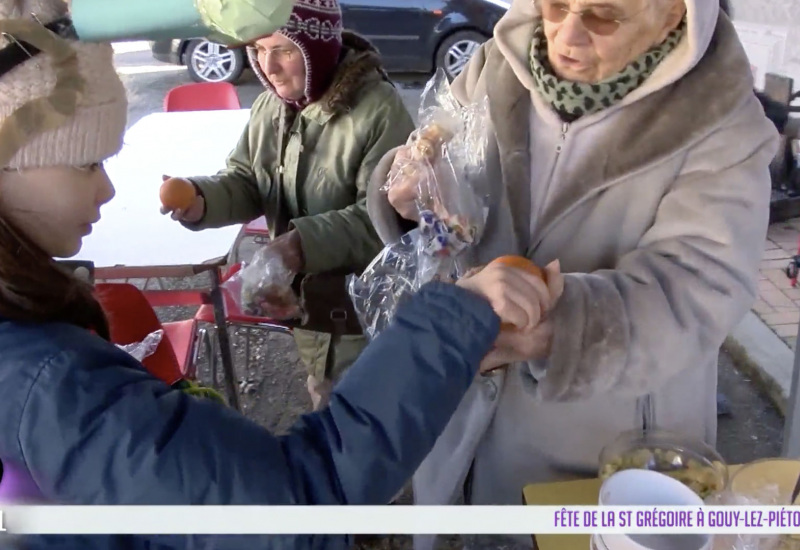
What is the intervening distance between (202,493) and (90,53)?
2.09 feet

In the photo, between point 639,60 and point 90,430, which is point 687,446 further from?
point 90,430

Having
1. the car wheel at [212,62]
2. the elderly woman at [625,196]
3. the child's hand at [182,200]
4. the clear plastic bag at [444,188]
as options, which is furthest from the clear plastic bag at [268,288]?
the car wheel at [212,62]

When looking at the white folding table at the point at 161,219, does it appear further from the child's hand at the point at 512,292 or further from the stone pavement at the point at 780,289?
the stone pavement at the point at 780,289

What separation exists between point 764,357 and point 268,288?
8.90 ft

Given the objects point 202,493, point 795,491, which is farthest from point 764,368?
point 202,493

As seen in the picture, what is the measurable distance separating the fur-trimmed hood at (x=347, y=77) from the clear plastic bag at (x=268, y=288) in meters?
0.50

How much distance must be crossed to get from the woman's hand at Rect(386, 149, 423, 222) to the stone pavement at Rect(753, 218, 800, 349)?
2.86 metres

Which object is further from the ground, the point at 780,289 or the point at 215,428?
the point at 215,428

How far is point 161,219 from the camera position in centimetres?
291

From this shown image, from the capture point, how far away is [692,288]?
1.23 metres

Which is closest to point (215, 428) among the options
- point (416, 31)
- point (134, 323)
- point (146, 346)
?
point (146, 346)

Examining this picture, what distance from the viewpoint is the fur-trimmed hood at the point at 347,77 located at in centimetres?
220

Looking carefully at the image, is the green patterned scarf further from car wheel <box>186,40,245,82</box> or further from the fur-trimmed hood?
car wheel <box>186,40,245,82</box>

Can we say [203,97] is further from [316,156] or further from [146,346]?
[146,346]
